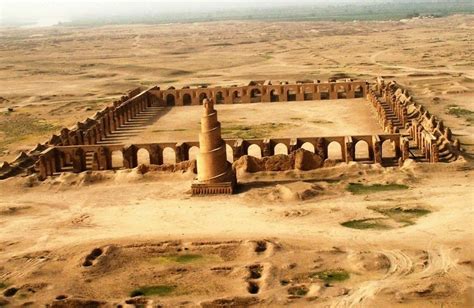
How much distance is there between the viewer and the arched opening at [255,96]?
196 ft

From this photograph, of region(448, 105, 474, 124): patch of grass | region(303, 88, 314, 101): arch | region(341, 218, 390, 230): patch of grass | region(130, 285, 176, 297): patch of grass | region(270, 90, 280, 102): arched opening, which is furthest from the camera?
region(270, 90, 280, 102): arched opening

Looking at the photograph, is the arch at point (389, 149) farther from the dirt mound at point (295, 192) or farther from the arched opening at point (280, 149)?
the dirt mound at point (295, 192)

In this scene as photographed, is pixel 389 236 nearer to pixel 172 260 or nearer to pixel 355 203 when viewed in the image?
pixel 355 203

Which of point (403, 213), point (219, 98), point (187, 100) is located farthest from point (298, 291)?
point (187, 100)

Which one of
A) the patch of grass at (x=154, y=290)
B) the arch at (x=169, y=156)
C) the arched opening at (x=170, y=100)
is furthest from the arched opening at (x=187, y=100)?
the patch of grass at (x=154, y=290)

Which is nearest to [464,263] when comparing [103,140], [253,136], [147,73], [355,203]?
[355,203]

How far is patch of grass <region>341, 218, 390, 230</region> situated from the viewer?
2498cm

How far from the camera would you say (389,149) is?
3778 centimetres

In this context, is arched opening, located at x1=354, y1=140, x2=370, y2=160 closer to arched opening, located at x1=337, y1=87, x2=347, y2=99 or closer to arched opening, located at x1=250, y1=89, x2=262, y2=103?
arched opening, located at x1=337, y1=87, x2=347, y2=99

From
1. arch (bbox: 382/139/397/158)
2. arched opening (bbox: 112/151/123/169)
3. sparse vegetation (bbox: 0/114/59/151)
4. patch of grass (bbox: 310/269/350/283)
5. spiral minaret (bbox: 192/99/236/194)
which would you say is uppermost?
spiral minaret (bbox: 192/99/236/194)

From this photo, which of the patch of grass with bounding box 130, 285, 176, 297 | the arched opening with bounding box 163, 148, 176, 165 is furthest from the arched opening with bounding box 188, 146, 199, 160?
the patch of grass with bounding box 130, 285, 176, 297

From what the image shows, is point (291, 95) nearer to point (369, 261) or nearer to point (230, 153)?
point (230, 153)

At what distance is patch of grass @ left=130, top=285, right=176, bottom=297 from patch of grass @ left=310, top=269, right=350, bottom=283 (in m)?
4.59

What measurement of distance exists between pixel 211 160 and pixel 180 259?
790 centimetres
